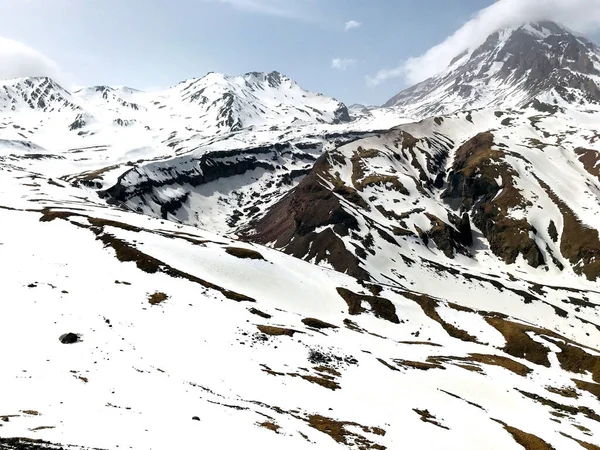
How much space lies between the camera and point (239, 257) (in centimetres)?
8994

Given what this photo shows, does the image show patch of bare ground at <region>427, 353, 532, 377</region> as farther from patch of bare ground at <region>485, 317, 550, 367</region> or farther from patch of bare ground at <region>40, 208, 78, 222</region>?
patch of bare ground at <region>40, 208, 78, 222</region>

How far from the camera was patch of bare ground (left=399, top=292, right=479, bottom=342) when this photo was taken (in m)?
85.4

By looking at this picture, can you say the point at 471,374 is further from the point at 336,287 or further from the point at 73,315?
the point at 73,315

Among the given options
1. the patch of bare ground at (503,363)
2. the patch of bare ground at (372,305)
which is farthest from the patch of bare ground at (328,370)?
the patch of bare ground at (372,305)

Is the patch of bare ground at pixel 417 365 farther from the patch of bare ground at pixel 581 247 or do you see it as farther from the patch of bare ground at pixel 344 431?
the patch of bare ground at pixel 581 247

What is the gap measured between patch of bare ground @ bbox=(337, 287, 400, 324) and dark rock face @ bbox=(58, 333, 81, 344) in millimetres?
59882

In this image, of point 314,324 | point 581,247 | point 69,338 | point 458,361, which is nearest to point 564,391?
point 458,361

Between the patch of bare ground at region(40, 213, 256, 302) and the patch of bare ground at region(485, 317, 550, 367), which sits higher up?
the patch of bare ground at region(40, 213, 256, 302)

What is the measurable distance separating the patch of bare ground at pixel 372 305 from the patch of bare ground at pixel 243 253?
1971 centimetres

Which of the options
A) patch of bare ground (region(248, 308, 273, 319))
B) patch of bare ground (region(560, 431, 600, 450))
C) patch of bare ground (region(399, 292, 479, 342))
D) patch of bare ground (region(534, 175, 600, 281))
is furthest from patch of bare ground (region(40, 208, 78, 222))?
patch of bare ground (region(534, 175, 600, 281))

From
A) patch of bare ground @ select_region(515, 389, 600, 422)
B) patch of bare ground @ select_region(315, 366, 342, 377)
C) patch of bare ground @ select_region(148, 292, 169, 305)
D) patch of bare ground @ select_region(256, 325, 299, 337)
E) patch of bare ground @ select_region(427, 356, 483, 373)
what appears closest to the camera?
patch of bare ground @ select_region(315, 366, 342, 377)

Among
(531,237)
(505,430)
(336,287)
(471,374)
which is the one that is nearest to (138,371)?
(505,430)

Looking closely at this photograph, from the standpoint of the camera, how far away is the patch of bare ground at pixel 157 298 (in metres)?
51.4

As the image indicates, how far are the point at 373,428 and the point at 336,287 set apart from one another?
61545mm
